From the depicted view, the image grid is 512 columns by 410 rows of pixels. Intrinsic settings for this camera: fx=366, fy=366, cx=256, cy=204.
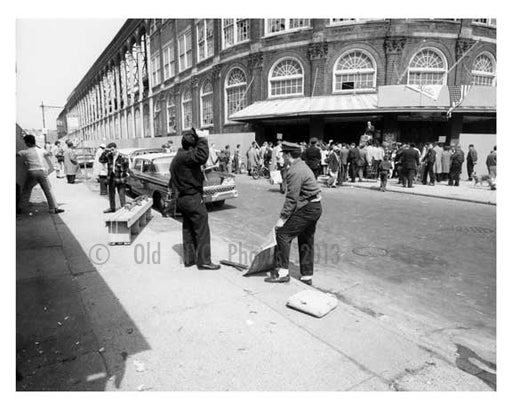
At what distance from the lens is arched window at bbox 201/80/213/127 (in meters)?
29.6

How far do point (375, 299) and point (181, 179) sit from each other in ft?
9.89

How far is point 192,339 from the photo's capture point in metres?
3.31

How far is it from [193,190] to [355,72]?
1931 centimetres

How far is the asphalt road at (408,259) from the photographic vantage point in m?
3.96

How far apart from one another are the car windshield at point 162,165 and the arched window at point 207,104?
1993cm

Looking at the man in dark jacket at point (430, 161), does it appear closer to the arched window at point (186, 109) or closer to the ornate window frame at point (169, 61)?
the arched window at point (186, 109)

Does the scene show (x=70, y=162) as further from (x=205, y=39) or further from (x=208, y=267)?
(x=205, y=39)

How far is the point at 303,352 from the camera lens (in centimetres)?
310

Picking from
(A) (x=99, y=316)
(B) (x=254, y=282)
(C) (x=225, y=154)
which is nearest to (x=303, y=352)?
(B) (x=254, y=282)

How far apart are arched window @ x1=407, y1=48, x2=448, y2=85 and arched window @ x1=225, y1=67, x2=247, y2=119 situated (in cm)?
1081


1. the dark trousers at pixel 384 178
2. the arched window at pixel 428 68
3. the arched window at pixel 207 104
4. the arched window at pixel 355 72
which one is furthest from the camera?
the arched window at pixel 207 104

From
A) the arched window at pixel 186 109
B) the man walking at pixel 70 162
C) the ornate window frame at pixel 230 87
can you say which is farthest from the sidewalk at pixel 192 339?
the arched window at pixel 186 109

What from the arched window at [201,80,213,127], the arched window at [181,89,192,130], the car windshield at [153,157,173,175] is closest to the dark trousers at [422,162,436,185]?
the car windshield at [153,157,173,175]

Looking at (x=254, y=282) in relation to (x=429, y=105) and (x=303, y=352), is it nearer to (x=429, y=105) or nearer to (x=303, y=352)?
(x=303, y=352)
